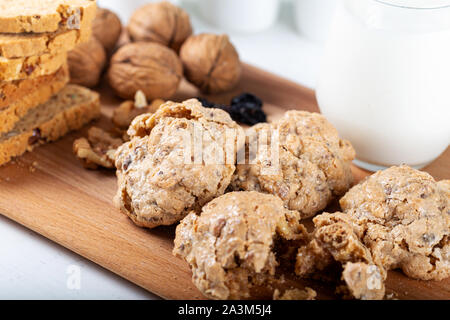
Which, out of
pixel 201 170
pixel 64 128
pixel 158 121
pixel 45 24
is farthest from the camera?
pixel 64 128

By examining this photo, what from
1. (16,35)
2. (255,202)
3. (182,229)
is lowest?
(182,229)

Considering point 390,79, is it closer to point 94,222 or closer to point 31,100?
point 94,222

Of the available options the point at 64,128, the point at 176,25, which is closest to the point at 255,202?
the point at 64,128

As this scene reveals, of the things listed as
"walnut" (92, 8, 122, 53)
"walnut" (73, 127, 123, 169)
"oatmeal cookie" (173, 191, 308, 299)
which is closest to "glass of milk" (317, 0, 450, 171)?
"oatmeal cookie" (173, 191, 308, 299)

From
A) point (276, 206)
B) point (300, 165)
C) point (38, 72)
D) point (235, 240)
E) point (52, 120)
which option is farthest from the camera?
point (52, 120)

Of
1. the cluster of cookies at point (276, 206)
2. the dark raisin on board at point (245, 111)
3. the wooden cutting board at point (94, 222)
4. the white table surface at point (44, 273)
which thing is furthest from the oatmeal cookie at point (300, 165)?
the white table surface at point (44, 273)

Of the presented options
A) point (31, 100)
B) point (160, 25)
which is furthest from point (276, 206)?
point (160, 25)

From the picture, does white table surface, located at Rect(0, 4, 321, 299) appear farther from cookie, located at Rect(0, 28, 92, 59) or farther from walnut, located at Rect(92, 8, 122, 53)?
walnut, located at Rect(92, 8, 122, 53)
